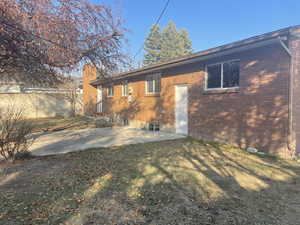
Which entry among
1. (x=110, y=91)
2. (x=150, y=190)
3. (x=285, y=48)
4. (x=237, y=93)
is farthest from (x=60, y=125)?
(x=285, y=48)

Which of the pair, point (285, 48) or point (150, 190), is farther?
point (285, 48)

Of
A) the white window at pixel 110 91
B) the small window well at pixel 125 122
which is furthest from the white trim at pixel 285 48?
the white window at pixel 110 91

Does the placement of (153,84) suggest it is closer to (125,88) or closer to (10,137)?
(125,88)

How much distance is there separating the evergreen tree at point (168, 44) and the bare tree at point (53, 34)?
2927 centimetres

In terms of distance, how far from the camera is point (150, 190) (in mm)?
3215

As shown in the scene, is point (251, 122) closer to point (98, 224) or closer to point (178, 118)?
point (178, 118)

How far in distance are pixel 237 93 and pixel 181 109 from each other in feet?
9.33

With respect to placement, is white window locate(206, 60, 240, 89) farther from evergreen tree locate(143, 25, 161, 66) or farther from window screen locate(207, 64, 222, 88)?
evergreen tree locate(143, 25, 161, 66)

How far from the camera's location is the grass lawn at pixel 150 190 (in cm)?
245

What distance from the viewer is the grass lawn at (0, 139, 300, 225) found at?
2.45 m

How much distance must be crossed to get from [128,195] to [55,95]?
17482 mm

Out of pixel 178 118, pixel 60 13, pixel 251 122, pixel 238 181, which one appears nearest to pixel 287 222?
pixel 238 181

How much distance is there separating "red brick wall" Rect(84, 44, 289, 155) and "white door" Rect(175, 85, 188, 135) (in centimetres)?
29

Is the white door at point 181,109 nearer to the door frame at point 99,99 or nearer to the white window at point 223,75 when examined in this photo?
the white window at point 223,75
